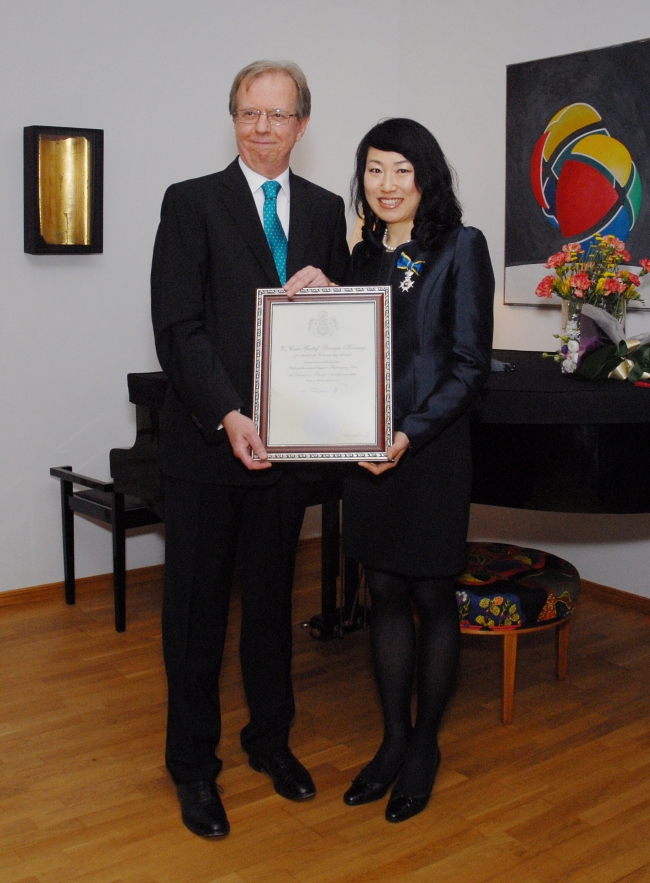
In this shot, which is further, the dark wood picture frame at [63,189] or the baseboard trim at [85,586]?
the baseboard trim at [85,586]

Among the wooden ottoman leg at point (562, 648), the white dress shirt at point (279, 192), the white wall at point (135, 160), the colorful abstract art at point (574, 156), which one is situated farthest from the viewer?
the white wall at point (135, 160)

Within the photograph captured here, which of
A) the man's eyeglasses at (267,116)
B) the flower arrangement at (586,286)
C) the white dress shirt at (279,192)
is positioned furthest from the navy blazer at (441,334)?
the flower arrangement at (586,286)

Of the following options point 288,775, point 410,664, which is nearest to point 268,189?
point 410,664

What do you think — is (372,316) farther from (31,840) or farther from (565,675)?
(565,675)

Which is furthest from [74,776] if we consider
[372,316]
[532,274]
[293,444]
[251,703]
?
[532,274]

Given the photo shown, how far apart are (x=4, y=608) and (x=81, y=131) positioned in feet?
5.94

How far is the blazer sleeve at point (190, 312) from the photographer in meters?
2.12

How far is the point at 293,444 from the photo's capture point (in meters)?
2.12

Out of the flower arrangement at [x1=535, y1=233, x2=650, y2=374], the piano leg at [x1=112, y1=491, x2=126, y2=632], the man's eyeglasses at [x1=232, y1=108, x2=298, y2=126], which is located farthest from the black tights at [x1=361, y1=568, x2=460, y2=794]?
the piano leg at [x1=112, y1=491, x2=126, y2=632]

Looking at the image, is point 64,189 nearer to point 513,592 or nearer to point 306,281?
point 306,281

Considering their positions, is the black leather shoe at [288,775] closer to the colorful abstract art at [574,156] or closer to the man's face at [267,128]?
the man's face at [267,128]

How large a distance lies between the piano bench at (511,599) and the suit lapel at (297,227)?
3.61 feet

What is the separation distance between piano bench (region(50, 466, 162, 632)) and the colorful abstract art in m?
1.73

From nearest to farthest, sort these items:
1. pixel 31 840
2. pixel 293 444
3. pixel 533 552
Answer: pixel 293 444
pixel 31 840
pixel 533 552
